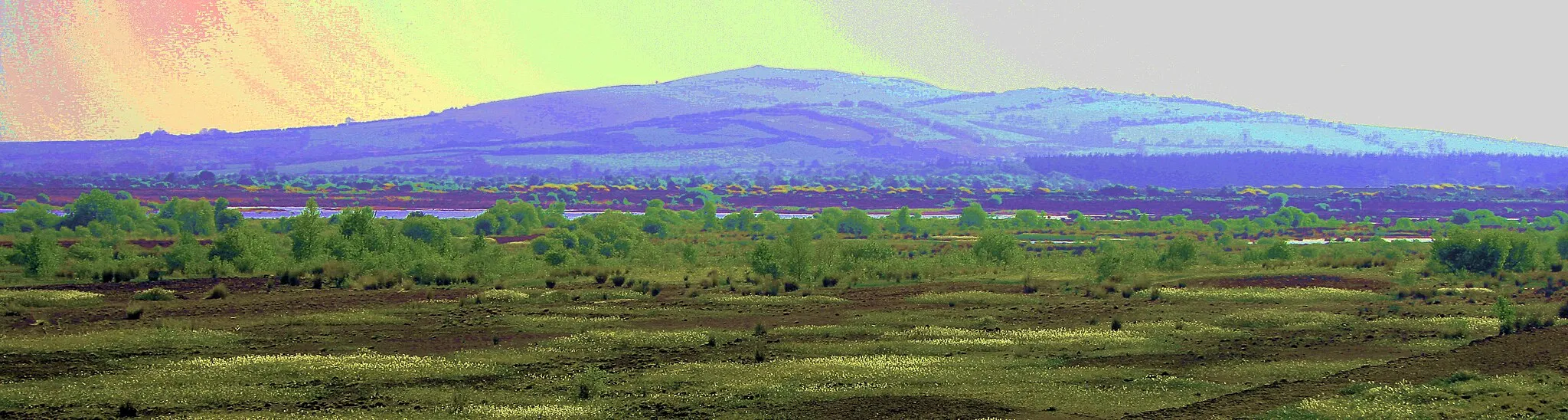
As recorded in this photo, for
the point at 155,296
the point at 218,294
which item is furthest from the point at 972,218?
the point at 155,296

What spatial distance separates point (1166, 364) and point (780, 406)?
8492 millimetres

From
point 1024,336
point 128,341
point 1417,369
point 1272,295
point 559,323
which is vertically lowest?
point 1272,295

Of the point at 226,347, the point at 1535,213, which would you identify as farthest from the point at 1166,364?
the point at 1535,213

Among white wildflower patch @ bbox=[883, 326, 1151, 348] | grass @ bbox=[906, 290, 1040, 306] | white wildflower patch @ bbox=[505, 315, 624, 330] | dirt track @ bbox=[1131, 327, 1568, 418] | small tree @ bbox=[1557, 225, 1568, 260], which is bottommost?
small tree @ bbox=[1557, 225, 1568, 260]

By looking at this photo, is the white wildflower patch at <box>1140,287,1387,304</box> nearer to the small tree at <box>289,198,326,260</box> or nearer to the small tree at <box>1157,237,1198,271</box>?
the small tree at <box>1157,237,1198,271</box>

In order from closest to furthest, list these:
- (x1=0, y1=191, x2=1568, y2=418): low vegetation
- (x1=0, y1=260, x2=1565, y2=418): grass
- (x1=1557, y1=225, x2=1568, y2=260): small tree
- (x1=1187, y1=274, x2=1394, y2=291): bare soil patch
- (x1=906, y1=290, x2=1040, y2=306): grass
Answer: (x1=0, y1=260, x2=1565, y2=418): grass
(x1=0, y1=191, x2=1568, y2=418): low vegetation
(x1=906, y1=290, x2=1040, y2=306): grass
(x1=1187, y1=274, x2=1394, y2=291): bare soil patch
(x1=1557, y1=225, x2=1568, y2=260): small tree

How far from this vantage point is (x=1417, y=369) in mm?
26609

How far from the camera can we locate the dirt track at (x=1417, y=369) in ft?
76.2

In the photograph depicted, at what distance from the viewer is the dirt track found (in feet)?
76.2

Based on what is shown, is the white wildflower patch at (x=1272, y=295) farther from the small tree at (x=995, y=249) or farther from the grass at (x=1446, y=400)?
the grass at (x=1446, y=400)

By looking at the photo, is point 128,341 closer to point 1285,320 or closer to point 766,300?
point 766,300

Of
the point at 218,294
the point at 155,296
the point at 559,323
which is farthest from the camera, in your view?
the point at 218,294

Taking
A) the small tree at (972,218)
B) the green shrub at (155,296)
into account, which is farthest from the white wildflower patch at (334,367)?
the small tree at (972,218)

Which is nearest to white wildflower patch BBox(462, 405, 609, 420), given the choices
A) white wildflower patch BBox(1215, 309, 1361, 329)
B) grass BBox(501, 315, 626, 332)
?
grass BBox(501, 315, 626, 332)
